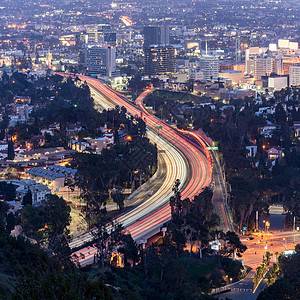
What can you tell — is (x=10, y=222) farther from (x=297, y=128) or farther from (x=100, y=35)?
(x=100, y=35)

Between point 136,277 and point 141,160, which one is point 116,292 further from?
point 141,160

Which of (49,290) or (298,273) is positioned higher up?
(49,290)

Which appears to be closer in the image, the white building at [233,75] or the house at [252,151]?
the house at [252,151]

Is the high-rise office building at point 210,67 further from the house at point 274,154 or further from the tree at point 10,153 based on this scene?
the tree at point 10,153

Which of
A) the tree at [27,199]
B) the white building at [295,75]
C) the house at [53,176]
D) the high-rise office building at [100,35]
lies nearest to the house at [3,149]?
the house at [53,176]

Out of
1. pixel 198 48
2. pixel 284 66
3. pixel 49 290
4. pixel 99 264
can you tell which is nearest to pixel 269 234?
pixel 99 264

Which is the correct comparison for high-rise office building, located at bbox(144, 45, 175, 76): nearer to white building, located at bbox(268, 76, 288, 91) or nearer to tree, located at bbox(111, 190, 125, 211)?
white building, located at bbox(268, 76, 288, 91)

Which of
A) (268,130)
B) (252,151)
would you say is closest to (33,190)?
(252,151)
